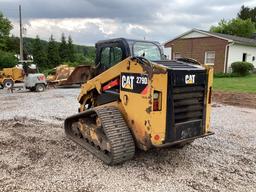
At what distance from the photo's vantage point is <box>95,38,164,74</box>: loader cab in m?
5.17

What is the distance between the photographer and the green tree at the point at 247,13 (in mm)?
59594

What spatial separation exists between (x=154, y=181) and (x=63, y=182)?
1.25 metres

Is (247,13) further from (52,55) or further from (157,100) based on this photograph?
(157,100)

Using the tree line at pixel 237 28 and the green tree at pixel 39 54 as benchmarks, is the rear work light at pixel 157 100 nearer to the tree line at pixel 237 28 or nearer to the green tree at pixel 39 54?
the green tree at pixel 39 54

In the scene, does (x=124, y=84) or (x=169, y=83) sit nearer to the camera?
(x=169, y=83)

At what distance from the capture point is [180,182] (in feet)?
13.3

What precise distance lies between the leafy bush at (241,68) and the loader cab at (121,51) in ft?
64.9

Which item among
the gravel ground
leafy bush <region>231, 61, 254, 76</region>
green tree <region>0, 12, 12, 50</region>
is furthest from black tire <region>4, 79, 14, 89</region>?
green tree <region>0, 12, 12, 50</region>

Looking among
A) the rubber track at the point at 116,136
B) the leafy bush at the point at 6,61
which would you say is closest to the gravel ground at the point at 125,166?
the rubber track at the point at 116,136

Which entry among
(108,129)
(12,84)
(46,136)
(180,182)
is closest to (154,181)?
(180,182)

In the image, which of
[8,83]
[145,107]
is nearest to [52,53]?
[8,83]

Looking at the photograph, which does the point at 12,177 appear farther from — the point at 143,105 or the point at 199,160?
the point at 199,160

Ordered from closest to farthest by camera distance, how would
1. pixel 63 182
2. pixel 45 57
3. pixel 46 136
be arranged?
1. pixel 63 182
2. pixel 46 136
3. pixel 45 57

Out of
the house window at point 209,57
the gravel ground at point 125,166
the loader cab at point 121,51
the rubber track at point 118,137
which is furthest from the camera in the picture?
the house window at point 209,57
